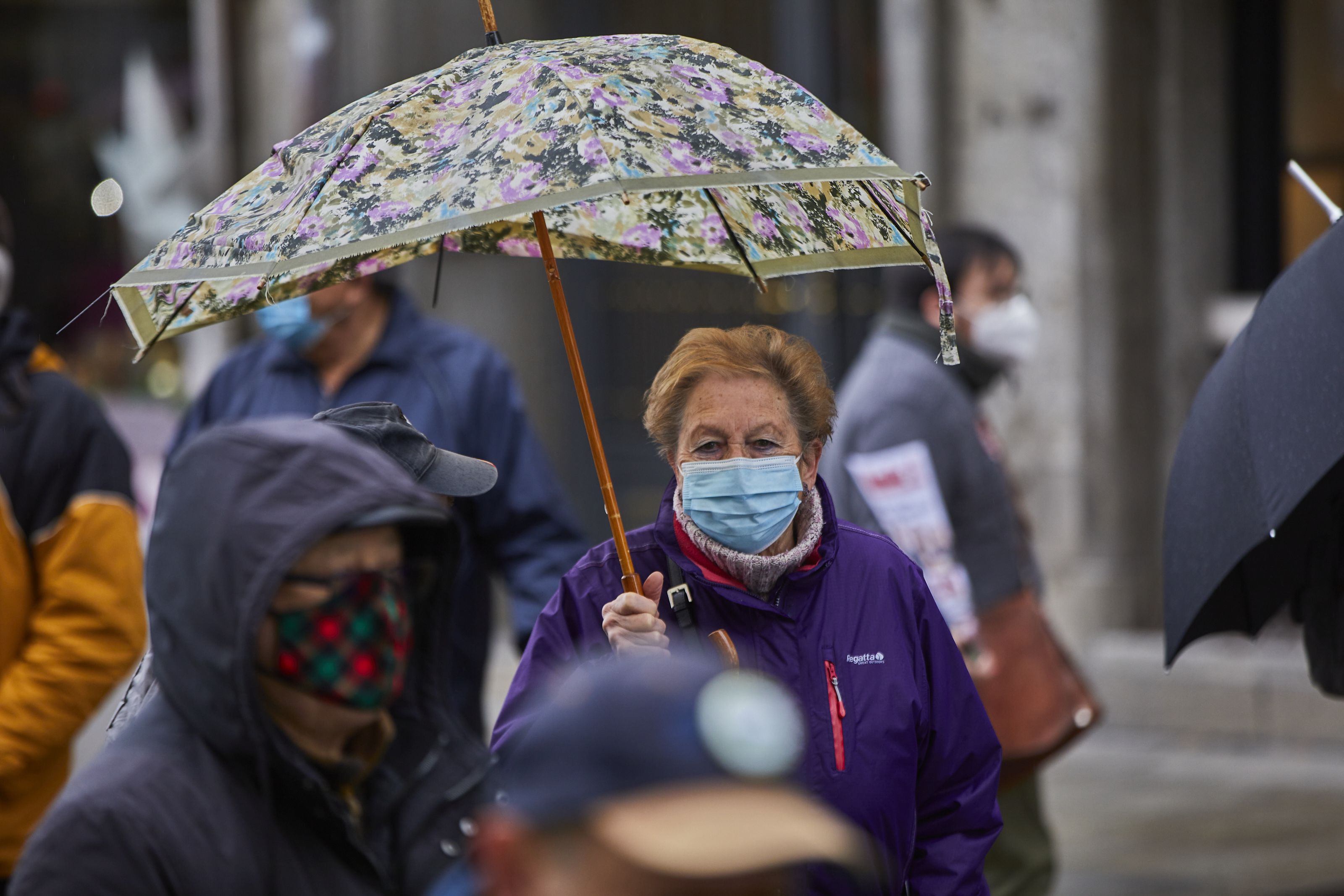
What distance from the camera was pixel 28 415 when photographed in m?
3.93

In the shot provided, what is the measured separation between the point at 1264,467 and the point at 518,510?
1.95m

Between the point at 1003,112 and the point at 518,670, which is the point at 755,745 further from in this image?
the point at 1003,112

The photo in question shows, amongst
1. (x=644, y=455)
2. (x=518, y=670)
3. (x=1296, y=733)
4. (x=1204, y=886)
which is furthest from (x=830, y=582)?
(x=644, y=455)

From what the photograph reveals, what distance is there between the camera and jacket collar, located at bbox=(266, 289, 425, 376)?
4531 mm

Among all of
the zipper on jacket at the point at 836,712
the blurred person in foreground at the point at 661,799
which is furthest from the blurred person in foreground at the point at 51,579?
the blurred person in foreground at the point at 661,799

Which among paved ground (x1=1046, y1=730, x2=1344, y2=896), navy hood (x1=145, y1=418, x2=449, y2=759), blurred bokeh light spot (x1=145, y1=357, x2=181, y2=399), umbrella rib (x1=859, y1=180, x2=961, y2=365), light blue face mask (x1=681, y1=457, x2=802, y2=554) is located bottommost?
paved ground (x1=1046, y1=730, x2=1344, y2=896)

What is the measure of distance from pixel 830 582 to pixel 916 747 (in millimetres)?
296

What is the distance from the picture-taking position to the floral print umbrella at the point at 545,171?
245 cm

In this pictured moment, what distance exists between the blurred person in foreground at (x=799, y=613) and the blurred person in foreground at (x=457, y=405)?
1.46m

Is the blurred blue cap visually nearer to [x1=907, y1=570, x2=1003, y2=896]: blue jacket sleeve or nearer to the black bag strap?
the black bag strap

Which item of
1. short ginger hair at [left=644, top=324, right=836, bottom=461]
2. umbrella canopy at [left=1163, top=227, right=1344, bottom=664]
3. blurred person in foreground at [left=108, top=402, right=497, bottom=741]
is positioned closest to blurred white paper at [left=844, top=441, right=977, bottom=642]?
umbrella canopy at [left=1163, top=227, right=1344, bottom=664]

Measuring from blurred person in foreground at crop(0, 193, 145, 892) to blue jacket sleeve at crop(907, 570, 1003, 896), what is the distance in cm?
190

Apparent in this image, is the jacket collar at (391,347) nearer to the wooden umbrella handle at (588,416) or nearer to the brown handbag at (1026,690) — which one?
the wooden umbrella handle at (588,416)

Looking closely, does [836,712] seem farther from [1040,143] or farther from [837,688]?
[1040,143]
